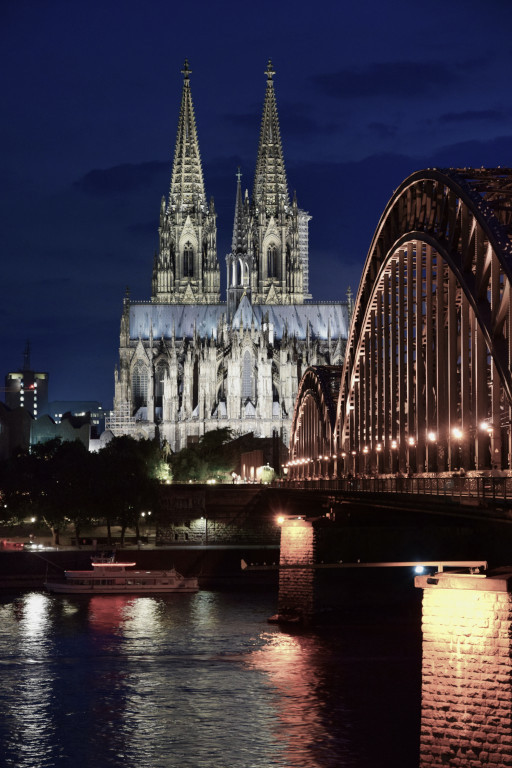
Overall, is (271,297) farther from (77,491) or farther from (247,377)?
(77,491)

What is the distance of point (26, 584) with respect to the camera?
8312 centimetres

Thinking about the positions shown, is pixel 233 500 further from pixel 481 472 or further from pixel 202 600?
pixel 481 472

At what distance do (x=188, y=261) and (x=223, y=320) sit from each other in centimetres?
1841

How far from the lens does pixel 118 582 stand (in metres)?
81.9

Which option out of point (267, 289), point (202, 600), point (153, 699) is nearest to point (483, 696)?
point (153, 699)

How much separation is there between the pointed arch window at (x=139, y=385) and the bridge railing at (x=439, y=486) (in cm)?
11404

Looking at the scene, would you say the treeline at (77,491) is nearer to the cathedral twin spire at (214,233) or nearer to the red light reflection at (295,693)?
the red light reflection at (295,693)

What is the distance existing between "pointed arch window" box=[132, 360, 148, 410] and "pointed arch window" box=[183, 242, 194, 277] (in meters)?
17.6

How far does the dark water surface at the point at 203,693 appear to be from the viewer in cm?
3753

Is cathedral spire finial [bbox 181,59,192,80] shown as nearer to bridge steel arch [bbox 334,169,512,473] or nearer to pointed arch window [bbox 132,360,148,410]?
pointed arch window [bbox 132,360,148,410]

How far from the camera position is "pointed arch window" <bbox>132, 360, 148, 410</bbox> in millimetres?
174750

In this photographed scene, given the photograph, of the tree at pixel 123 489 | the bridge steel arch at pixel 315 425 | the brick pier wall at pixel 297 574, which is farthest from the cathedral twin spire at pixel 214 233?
the brick pier wall at pixel 297 574

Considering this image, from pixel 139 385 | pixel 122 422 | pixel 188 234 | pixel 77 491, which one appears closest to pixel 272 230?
pixel 188 234

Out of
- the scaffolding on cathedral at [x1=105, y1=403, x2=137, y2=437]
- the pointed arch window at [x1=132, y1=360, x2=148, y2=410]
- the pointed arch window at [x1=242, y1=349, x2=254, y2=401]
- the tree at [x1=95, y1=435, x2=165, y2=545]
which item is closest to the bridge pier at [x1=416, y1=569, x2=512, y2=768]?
the tree at [x1=95, y1=435, x2=165, y2=545]
